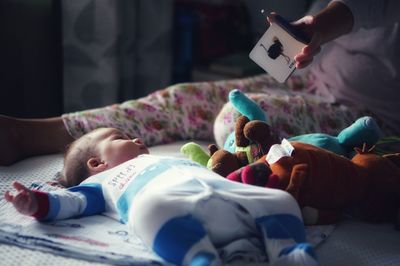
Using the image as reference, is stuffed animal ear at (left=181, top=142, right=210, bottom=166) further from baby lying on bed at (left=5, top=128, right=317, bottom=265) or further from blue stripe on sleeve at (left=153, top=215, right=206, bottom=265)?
blue stripe on sleeve at (left=153, top=215, right=206, bottom=265)

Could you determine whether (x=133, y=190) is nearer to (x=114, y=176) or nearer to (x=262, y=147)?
(x=114, y=176)

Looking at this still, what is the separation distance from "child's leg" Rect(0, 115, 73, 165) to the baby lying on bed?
1.08ft

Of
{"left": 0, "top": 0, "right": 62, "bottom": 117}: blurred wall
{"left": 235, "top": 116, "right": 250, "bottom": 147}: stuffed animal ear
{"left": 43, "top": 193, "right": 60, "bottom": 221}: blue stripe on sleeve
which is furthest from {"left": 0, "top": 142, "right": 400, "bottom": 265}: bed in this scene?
{"left": 0, "top": 0, "right": 62, "bottom": 117}: blurred wall

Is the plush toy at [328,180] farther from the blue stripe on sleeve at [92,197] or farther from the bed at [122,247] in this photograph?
the blue stripe on sleeve at [92,197]

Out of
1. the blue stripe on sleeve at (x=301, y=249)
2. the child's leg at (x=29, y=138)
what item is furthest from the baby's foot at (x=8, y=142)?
the blue stripe on sleeve at (x=301, y=249)

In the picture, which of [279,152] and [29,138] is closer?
[279,152]

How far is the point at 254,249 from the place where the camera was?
0.88 metres

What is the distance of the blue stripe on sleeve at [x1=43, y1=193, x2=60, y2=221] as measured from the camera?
0.98m

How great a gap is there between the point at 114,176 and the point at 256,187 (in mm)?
292

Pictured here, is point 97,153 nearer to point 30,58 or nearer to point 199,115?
point 199,115

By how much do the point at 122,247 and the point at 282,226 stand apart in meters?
0.28

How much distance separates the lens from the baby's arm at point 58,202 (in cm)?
95

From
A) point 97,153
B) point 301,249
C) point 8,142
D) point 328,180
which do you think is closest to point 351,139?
point 328,180

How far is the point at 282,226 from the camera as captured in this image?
2.83 feet
